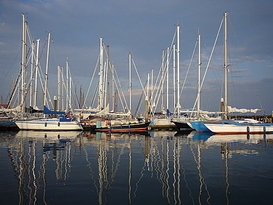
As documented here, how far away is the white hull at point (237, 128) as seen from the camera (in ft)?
120

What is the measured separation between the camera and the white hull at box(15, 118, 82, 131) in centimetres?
Answer: 4184

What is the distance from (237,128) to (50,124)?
2939cm

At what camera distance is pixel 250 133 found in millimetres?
37688

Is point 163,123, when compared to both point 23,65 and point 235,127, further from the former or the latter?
point 23,65

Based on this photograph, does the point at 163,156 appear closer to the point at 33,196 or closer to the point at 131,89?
the point at 33,196

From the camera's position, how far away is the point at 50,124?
4197cm

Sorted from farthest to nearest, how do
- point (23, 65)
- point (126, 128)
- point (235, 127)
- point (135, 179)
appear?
1. point (23, 65)
2. point (126, 128)
3. point (235, 127)
4. point (135, 179)

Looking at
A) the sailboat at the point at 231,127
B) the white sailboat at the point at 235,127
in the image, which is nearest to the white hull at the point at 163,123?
the sailboat at the point at 231,127

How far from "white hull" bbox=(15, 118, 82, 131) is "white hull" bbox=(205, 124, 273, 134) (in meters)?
21.4

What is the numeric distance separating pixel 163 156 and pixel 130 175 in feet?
19.0

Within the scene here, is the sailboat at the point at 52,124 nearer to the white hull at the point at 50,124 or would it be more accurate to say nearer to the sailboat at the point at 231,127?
the white hull at the point at 50,124

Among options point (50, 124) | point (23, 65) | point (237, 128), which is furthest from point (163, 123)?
point (23, 65)

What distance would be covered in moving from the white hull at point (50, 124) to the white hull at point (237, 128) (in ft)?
70.3

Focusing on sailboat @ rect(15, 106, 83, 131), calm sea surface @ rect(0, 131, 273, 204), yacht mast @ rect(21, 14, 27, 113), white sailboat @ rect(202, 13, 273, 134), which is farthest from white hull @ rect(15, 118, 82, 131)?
calm sea surface @ rect(0, 131, 273, 204)
